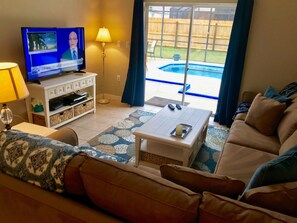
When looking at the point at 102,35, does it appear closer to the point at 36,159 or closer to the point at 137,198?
the point at 36,159

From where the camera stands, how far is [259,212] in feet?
2.86

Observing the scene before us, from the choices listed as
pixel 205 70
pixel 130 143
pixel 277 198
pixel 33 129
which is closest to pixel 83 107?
pixel 130 143

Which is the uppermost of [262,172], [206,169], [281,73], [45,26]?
[45,26]

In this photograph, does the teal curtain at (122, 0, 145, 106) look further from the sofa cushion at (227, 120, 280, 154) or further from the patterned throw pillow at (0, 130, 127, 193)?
the patterned throw pillow at (0, 130, 127, 193)

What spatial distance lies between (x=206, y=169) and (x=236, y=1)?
2.58 meters

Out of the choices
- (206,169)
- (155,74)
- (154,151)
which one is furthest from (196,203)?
(155,74)

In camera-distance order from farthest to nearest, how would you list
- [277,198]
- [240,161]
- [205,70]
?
[205,70] → [240,161] → [277,198]

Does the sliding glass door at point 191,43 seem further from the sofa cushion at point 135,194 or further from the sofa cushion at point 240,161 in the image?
the sofa cushion at point 135,194

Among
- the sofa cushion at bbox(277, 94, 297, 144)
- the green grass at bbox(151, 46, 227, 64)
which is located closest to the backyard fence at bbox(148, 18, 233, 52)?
the green grass at bbox(151, 46, 227, 64)

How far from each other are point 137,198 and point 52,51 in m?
3.10

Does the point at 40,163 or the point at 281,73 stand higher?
the point at 281,73

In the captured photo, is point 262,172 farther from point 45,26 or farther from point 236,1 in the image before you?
point 45,26

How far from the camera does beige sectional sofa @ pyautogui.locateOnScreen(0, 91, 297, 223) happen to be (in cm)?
90

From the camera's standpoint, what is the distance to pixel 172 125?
2.73 metres
